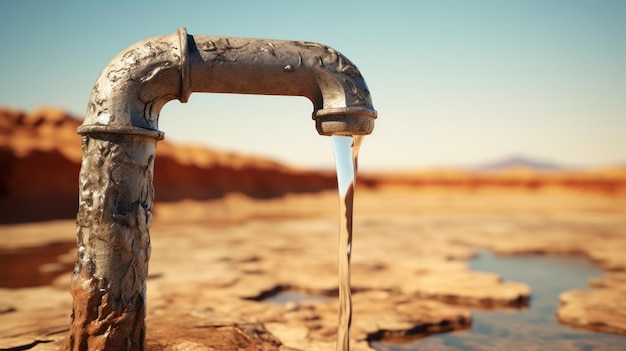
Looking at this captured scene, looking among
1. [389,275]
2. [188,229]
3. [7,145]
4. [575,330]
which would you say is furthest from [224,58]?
[7,145]

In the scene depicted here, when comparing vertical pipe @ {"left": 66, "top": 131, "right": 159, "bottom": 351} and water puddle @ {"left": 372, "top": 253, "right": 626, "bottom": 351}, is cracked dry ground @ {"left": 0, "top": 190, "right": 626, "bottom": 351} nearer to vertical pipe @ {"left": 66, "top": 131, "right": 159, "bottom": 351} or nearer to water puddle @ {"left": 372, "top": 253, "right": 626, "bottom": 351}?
water puddle @ {"left": 372, "top": 253, "right": 626, "bottom": 351}

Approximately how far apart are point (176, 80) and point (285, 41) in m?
0.48

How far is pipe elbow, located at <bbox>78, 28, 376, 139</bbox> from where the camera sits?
1705mm

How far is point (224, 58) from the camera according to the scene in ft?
5.98

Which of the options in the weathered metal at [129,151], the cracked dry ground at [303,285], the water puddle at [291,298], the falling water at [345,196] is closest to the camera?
the weathered metal at [129,151]

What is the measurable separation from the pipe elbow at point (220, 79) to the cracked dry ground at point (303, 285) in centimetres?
104

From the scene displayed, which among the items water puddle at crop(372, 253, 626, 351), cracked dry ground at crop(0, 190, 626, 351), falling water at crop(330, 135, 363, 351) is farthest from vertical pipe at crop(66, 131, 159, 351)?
water puddle at crop(372, 253, 626, 351)

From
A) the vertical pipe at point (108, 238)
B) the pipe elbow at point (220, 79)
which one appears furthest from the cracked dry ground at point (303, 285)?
the pipe elbow at point (220, 79)

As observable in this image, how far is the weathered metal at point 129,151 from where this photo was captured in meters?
1.71

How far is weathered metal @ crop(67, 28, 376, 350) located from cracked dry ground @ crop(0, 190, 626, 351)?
0.35 m

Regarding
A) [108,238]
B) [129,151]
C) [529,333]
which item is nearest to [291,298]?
[529,333]

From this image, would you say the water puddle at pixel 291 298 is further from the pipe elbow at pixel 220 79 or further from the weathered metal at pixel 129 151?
the pipe elbow at pixel 220 79

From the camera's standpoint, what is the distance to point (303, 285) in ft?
12.3

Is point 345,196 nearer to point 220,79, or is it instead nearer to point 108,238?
point 220,79
